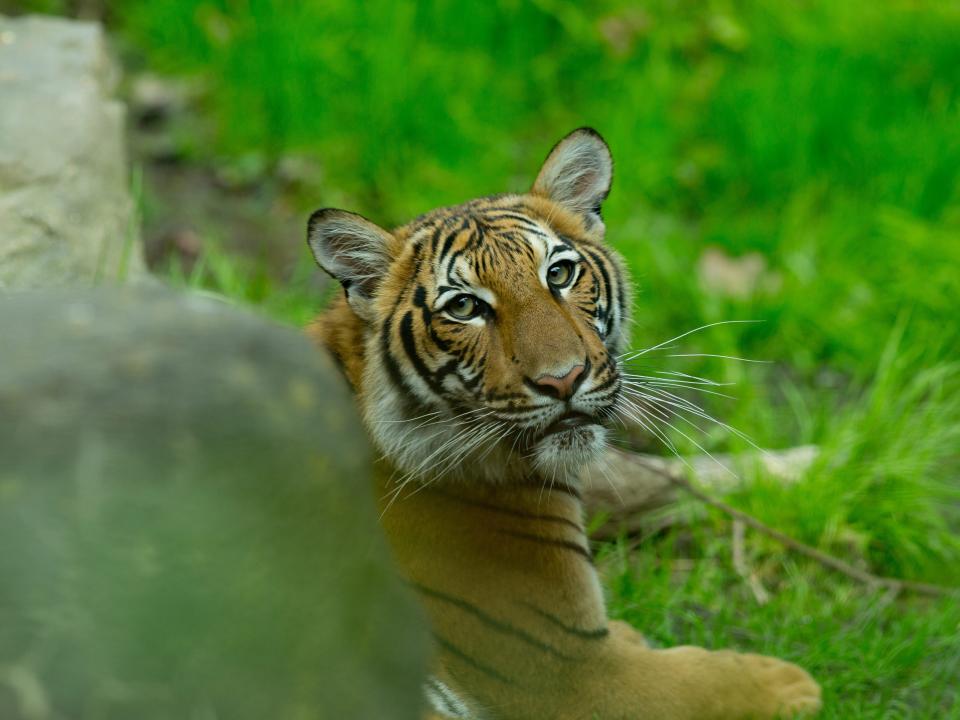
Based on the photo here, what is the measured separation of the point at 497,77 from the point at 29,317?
4391mm

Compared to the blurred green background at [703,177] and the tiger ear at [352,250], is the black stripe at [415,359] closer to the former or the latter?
the tiger ear at [352,250]

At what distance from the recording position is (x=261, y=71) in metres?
5.05

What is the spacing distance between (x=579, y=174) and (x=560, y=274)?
0.40 meters

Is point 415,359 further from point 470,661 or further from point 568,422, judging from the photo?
point 470,661

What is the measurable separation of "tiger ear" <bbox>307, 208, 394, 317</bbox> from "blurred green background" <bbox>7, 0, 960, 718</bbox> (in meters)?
1.19

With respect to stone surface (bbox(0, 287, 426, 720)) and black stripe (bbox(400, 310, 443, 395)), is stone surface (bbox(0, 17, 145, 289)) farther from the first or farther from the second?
stone surface (bbox(0, 287, 426, 720))

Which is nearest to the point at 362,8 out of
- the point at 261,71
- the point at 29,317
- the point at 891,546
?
the point at 261,71

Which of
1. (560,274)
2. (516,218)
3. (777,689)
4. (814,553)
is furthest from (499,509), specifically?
(814,553)

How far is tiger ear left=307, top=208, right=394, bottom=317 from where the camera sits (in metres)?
2.30

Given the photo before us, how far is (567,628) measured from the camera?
2281 mm

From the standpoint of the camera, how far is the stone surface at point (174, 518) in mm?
1215

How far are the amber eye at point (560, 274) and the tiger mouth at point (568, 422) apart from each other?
29cm

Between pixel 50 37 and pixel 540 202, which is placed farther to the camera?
pixel 50 37

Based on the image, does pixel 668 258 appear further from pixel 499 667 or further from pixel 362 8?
pixel 499 667
